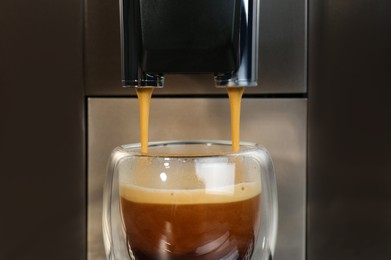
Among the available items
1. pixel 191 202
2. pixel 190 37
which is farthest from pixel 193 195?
pixel 190 37

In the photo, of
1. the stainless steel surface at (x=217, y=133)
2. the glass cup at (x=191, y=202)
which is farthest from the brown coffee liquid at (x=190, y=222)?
the stainless steel surface at (x=217, y=133)

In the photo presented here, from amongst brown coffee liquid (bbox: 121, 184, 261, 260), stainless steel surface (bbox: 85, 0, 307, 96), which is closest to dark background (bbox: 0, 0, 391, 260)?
stainless steel surface (bbox: 85, 0, 307, 96)

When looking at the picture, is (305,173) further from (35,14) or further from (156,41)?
(35,14)

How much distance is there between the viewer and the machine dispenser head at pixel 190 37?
1.39ft

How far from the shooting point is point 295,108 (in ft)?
1.74

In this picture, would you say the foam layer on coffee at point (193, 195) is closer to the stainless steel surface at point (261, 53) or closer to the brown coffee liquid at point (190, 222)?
the brown coffee liquid at point (190, 222)

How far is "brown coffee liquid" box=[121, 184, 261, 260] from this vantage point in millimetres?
424

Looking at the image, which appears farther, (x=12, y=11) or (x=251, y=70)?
(x=12, y=11)

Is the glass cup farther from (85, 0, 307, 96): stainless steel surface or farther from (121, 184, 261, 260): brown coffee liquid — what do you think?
(85, 0, 307, 96): stainless steel surface

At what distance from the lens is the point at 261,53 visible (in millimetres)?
534

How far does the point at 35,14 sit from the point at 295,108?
28cm

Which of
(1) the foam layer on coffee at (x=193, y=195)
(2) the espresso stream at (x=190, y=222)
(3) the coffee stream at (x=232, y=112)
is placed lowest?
(2) the espresso stream at (x=190, y=222)

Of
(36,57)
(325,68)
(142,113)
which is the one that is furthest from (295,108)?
(36,57)

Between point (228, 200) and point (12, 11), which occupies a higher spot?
point (12, 11)
